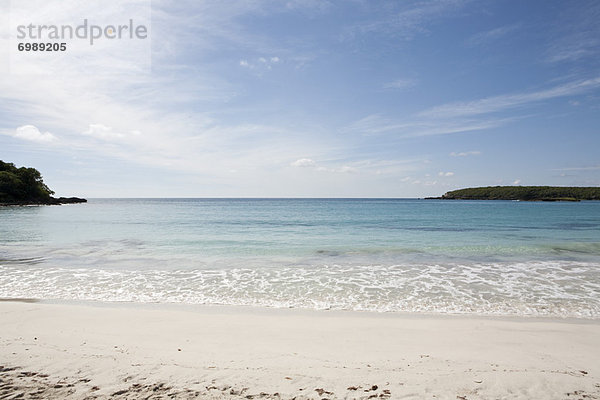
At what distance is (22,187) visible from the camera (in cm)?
8731

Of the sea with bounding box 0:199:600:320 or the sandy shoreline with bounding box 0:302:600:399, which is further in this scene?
the sea with bounding box 0:199:600:320

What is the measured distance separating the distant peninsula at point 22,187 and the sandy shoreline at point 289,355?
102872 mm

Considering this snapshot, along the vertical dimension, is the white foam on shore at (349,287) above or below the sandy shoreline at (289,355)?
below

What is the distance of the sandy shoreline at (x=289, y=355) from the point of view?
4.34 meters

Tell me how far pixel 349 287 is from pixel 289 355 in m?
5.42

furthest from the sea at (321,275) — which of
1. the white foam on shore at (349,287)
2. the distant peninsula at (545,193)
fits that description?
the distant peninsula at (545,193)

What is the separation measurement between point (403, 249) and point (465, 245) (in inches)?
205

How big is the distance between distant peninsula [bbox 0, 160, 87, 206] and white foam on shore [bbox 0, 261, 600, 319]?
9591 centimetres

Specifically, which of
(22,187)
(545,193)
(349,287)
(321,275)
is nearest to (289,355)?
(349,287)

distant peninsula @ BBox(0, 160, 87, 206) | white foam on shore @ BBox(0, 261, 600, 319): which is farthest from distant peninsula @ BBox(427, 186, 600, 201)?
distant peninsula @ BBox(0, 160, 87, 206)

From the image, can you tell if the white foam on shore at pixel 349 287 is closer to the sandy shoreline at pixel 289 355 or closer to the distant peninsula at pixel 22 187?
the sandy shoreline at pixel 289 355

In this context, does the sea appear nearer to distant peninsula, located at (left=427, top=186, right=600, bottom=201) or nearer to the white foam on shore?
the white foam on shore

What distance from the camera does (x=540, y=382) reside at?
4.63 m

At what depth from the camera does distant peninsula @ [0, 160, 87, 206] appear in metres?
81.1
